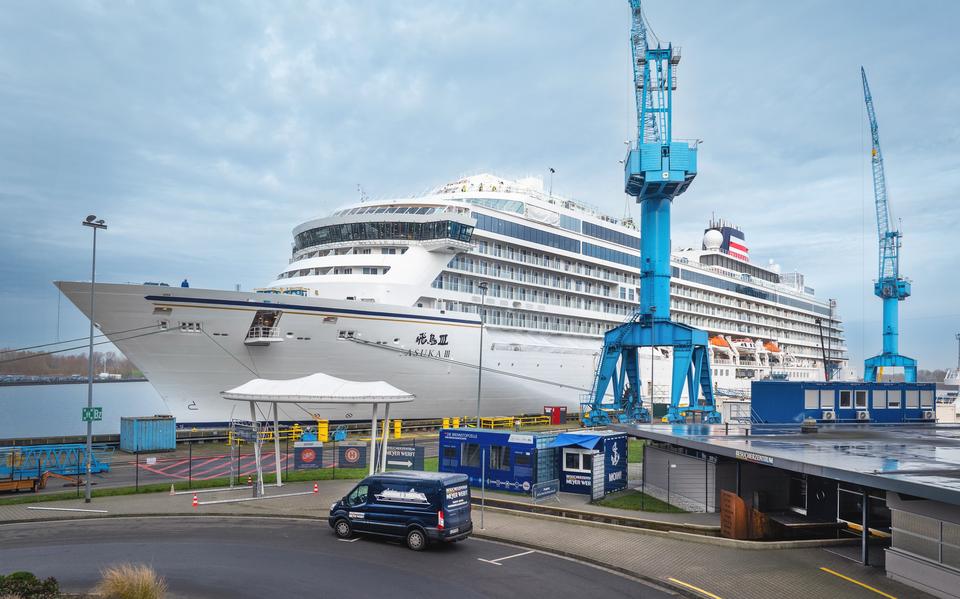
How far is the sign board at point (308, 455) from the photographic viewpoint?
926 inches

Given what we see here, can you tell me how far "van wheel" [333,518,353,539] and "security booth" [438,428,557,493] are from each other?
5.41 metres

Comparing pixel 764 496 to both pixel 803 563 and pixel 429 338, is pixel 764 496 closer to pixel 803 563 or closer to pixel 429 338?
pixel 803 563

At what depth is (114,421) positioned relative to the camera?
82375mm

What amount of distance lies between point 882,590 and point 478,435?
493 inches

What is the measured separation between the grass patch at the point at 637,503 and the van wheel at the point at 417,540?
6880 mm

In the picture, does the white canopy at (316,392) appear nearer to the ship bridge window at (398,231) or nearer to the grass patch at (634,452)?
the grass patch at (634,452)

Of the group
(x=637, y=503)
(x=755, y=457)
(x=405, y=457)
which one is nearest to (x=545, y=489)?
(x=637, y=503)

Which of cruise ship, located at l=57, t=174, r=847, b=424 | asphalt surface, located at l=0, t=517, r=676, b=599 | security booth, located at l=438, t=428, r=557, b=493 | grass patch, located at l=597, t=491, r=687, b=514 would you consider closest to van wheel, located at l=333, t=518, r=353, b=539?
asphalt surface, located at l=0, t=517, r=676, b=599

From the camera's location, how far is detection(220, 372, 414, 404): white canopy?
19.9m

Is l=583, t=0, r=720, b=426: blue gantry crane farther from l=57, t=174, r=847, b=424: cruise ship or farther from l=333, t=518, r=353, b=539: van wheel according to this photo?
l=333, t=518, r=353, b=539: van wheel

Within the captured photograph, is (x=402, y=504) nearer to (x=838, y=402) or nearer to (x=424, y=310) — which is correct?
(x=424, y=310)

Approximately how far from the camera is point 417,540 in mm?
14477

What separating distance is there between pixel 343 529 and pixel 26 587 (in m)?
6.56

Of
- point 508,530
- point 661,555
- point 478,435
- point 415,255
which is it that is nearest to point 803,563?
point 661,555
